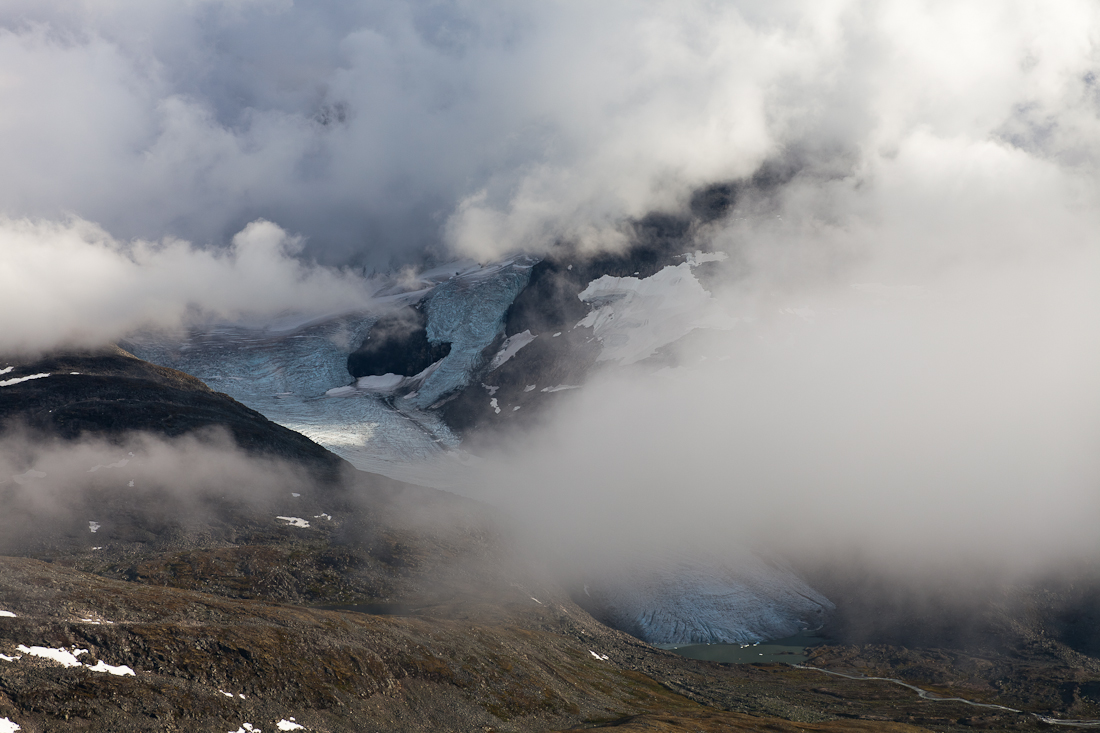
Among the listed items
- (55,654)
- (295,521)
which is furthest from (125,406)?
(55,654)

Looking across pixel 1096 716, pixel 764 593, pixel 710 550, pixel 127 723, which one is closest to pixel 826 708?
pixel 1096 716

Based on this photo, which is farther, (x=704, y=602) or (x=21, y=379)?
(x=704, y=602)

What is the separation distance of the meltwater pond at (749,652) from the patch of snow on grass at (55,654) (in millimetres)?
114570

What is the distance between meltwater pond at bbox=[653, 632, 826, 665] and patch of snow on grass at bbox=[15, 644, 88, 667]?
376 feet

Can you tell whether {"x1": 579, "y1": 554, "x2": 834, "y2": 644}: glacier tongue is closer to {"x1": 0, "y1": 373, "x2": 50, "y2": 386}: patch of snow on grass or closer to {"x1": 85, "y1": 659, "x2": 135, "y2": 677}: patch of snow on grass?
{"x1": 85, "y1": 659, "x2": 135, "y2": 677}: patch of snow on grass

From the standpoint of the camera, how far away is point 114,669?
4669 centimetres

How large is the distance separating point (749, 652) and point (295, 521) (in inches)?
3688

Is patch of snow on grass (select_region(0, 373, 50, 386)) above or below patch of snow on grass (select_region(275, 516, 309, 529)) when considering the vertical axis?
above

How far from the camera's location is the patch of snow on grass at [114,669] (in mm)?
46094

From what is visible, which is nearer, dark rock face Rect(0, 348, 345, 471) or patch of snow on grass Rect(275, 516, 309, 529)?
patch of snow on grass Rect(275, 516, 309, 529)

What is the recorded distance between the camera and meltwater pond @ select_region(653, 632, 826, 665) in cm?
14138

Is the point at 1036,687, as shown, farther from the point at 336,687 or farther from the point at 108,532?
the point at 108,532

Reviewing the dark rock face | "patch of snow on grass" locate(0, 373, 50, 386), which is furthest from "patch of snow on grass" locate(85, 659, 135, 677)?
"patch of snow on grass" locate(0, 373, 50, 386)

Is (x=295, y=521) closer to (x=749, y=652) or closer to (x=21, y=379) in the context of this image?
(x=21, y=379)
